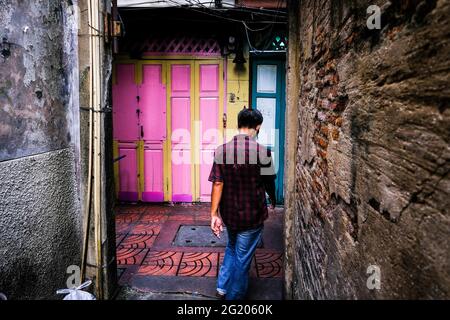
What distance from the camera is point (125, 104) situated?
24.2 feet

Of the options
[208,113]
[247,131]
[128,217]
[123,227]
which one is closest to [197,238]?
[123,227]

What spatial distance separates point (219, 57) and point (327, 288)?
5811 mm

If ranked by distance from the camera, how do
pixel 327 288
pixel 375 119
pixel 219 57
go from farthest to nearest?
1. pixel 219 57
2. pixel 327 288
3. pixel 375 119

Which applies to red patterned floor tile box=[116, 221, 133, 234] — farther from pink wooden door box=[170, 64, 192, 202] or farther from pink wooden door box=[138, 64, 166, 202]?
pink wooden door box=[170, 64, 192, 202]

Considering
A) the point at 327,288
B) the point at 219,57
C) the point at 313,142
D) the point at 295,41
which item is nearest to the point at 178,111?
the point at 219,57

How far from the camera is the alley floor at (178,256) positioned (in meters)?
4.14

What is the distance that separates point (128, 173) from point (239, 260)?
463 centimetres

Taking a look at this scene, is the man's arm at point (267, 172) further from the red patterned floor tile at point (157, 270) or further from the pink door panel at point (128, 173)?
the pink door panel at point (128, 173)

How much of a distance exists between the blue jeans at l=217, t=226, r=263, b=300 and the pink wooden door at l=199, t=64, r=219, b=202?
3800mm

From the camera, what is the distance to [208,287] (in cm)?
419

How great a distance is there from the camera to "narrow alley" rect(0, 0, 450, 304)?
1.18m

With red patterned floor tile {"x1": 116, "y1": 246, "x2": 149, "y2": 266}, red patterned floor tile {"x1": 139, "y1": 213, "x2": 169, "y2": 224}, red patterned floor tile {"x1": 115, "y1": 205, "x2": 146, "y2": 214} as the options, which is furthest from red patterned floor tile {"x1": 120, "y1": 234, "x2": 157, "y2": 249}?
red patterned floor tile {"x1": 115, "y1": 205, "x2": 146, "y2": 214}

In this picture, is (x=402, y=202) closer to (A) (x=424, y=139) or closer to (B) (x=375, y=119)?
(A) (x=424, y=139)

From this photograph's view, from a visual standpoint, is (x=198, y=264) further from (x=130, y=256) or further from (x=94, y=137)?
(x=94, y=137)
